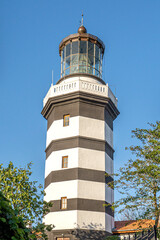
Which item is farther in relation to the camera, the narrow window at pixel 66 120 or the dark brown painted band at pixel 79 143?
the narrow window at pixel 66 120

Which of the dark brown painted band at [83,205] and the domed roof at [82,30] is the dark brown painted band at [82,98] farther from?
the dark brown painted band at [83,205]

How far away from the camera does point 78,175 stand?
2345cm

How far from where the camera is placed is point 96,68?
94.2 ft

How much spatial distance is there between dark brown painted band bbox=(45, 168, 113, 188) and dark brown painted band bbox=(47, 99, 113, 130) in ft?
14.7

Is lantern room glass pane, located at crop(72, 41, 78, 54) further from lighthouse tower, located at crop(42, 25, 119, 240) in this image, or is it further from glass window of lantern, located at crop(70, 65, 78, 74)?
glass window of lantern, located at crop(70, 65, 78, 74)

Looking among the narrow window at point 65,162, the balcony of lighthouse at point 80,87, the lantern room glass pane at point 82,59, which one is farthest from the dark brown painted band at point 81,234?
the lantern room glass pane at point 82,59

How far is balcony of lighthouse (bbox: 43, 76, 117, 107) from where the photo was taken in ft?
85.4

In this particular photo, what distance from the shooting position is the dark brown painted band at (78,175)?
77.4 ft

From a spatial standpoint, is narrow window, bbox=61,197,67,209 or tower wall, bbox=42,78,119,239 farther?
narrow window, bbox=61,197,67,209

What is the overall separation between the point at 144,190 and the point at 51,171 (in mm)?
8374

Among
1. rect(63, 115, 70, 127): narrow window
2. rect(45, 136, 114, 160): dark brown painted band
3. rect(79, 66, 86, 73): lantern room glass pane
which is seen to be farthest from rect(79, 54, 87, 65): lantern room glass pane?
rect(45, 136, 114, 160): dark brown painted band

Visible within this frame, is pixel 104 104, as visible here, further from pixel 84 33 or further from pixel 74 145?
pixel 84 33

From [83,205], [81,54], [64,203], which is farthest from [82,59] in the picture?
[83,205]

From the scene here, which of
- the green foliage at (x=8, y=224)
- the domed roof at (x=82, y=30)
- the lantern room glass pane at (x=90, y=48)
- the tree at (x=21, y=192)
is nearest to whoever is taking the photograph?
the green foliage at (x=8, y=224)
